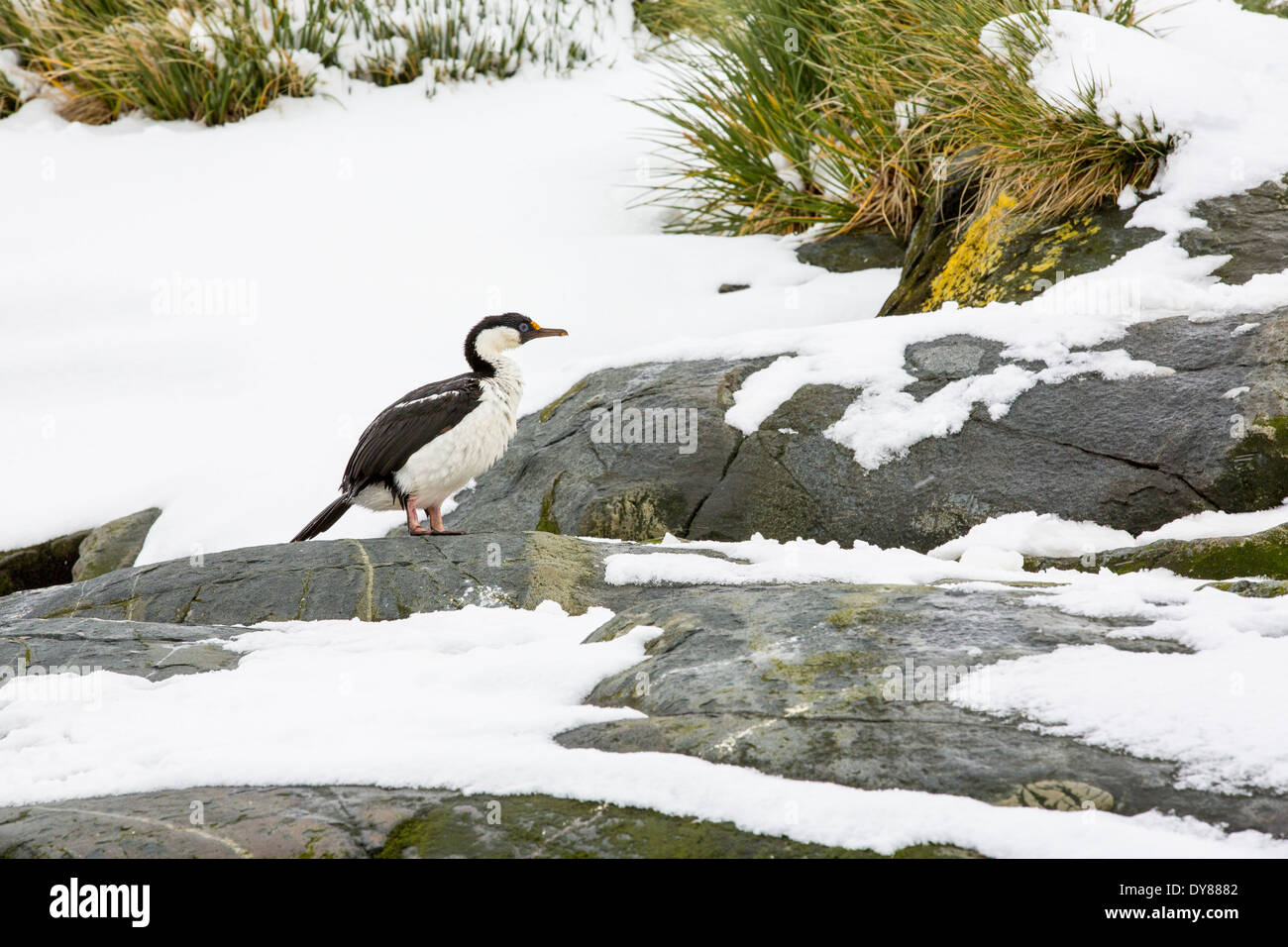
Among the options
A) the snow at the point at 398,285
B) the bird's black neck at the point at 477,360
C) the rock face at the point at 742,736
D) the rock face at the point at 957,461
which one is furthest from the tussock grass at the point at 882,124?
the rock face at the point at 742,736

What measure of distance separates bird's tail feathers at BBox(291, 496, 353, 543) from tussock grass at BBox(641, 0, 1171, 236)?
14.1 ft

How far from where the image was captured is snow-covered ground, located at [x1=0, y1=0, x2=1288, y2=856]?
7.68ft

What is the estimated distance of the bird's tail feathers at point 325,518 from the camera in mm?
5098

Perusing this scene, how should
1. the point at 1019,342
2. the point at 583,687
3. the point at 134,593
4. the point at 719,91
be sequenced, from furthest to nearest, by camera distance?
1. the point at 719,91
2. the point at 1019,342
3. the point at 134,593
4. the point at 583,687

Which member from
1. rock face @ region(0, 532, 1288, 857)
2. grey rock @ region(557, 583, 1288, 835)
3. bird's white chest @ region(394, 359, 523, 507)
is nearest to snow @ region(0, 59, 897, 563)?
bird's white chest @ region(394, 359, 523, 507)

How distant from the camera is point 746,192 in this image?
8711 mm

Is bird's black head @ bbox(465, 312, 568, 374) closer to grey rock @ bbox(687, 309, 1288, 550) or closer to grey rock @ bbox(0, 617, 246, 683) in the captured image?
grey rock @ bbox(687, 309, 1288, 550)

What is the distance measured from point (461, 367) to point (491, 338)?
2143 millimetres

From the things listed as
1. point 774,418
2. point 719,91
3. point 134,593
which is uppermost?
point 719,91

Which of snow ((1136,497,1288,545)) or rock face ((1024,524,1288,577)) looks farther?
snow ((1136,497,1288,545))
